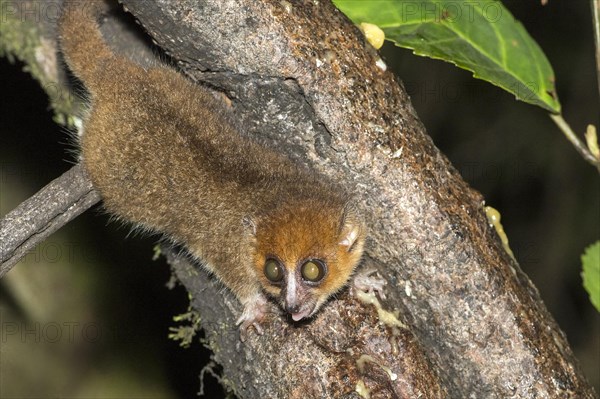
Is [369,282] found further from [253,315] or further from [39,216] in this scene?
[39,216]

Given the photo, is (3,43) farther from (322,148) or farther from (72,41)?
A: (322,148)

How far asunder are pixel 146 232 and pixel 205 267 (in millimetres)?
489

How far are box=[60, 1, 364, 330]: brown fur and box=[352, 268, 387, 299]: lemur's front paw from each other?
0.26 feet

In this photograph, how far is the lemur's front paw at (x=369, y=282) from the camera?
3.52 m

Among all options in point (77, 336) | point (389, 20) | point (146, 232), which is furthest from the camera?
point (77, 336)

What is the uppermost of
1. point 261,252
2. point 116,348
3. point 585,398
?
point 585,398

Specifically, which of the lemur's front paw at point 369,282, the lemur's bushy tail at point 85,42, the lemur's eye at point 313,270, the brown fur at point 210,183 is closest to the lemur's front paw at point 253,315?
the brown fur at point 210,183

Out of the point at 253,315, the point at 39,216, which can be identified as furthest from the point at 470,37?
the point at 39,216

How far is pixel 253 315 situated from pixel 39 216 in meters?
1.08

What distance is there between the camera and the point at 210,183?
363 cm

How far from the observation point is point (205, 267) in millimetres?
3965

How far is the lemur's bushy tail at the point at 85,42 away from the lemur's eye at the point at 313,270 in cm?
140

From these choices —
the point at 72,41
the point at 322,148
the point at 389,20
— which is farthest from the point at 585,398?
the point at 72,41

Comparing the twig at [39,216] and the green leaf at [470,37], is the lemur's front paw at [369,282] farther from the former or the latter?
the twig at [39,216]
